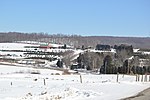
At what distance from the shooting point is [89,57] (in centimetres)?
15762

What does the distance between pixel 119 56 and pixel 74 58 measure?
24967 mm

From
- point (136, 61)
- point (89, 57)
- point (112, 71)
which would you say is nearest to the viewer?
point (112, 71)

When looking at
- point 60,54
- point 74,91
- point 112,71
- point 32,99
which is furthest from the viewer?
point 60,54

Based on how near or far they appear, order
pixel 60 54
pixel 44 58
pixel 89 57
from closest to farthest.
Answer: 1. pixel 89 57
2. pixel 44 58
3. pixel 60 54

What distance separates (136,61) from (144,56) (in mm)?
28095

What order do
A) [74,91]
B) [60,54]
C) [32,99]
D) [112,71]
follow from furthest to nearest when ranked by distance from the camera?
[60,54], [112,71], [74,91], [32,99]

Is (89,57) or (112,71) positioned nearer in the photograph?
(112,71)

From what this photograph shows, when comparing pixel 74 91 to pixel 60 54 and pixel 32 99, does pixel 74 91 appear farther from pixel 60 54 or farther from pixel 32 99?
pixel 60 54

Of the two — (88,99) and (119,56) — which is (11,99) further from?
(119,56)

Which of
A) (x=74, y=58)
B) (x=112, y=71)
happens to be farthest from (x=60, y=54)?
(x=112, y=71)

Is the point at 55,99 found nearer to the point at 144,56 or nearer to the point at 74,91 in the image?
the point at 74,91

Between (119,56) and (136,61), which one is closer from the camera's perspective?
(136,61)

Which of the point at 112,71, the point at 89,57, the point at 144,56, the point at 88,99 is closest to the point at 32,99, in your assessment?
the point at 88,99

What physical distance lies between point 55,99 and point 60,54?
562 feet
